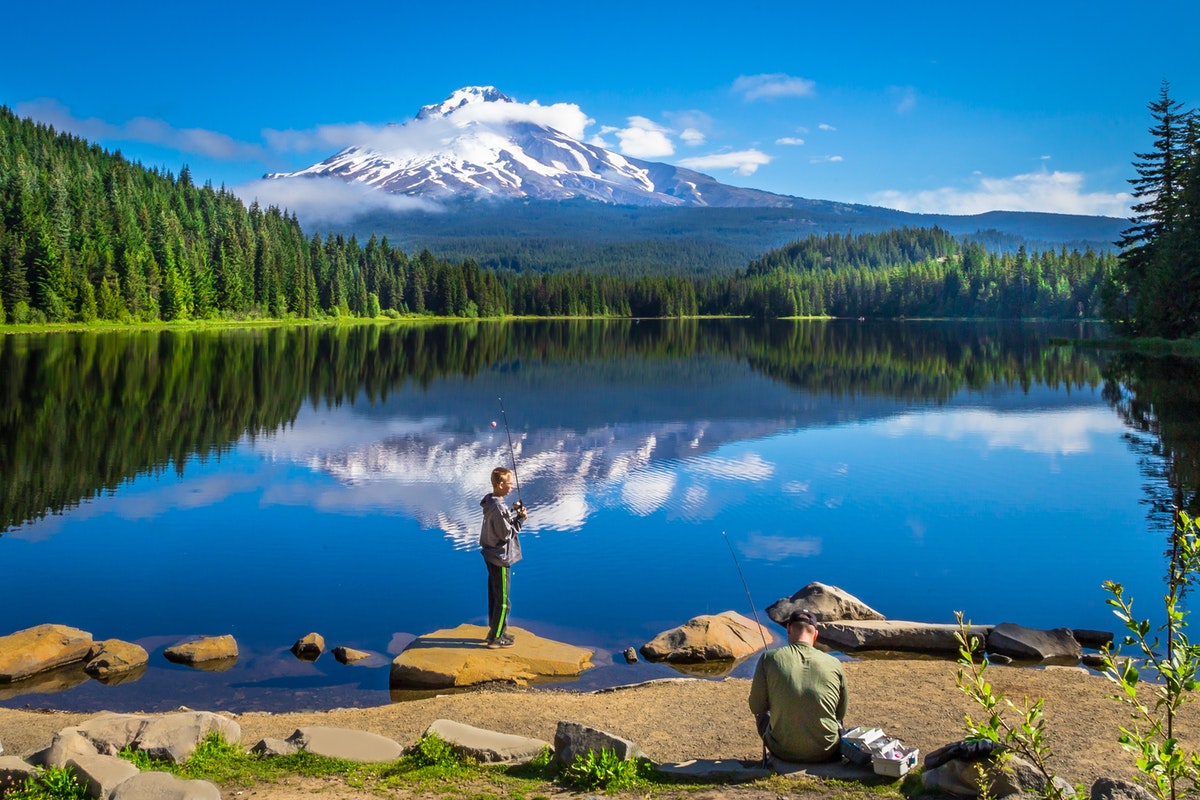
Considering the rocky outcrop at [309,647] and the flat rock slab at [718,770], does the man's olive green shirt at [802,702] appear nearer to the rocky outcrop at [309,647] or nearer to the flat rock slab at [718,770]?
the flat rock slab at [718,770]

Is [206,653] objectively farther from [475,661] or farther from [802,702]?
[802,702]

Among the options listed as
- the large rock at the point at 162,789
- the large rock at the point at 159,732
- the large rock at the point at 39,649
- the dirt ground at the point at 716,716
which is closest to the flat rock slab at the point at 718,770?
the dirt ground at the point at 716,716

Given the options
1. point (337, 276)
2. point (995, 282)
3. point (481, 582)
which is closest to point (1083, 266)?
point (995, 282)

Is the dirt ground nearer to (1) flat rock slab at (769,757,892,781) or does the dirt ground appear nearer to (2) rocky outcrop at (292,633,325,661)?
(1) flat rock slab at (769,757,892,781)

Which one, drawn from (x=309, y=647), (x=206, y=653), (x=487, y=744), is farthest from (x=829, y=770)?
(x=206, y=653)

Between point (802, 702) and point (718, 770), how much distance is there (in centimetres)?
96

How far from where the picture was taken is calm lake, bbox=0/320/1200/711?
572 inches

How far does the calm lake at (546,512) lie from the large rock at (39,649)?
11.9 inches

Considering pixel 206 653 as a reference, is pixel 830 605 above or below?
above

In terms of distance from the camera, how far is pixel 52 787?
7.32 m

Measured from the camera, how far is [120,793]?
23.6 ft

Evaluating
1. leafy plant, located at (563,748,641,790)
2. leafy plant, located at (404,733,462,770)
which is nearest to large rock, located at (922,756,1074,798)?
leafy plant, located at (563,748,641,790)

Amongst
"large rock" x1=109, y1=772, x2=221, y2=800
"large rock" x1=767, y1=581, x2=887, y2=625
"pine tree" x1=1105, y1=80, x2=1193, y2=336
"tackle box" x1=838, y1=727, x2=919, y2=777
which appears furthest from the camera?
"pine tree" x1=1105, y1=80, x2=1193, y2=336

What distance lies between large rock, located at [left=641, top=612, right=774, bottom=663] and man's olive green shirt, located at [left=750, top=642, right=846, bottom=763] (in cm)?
455
